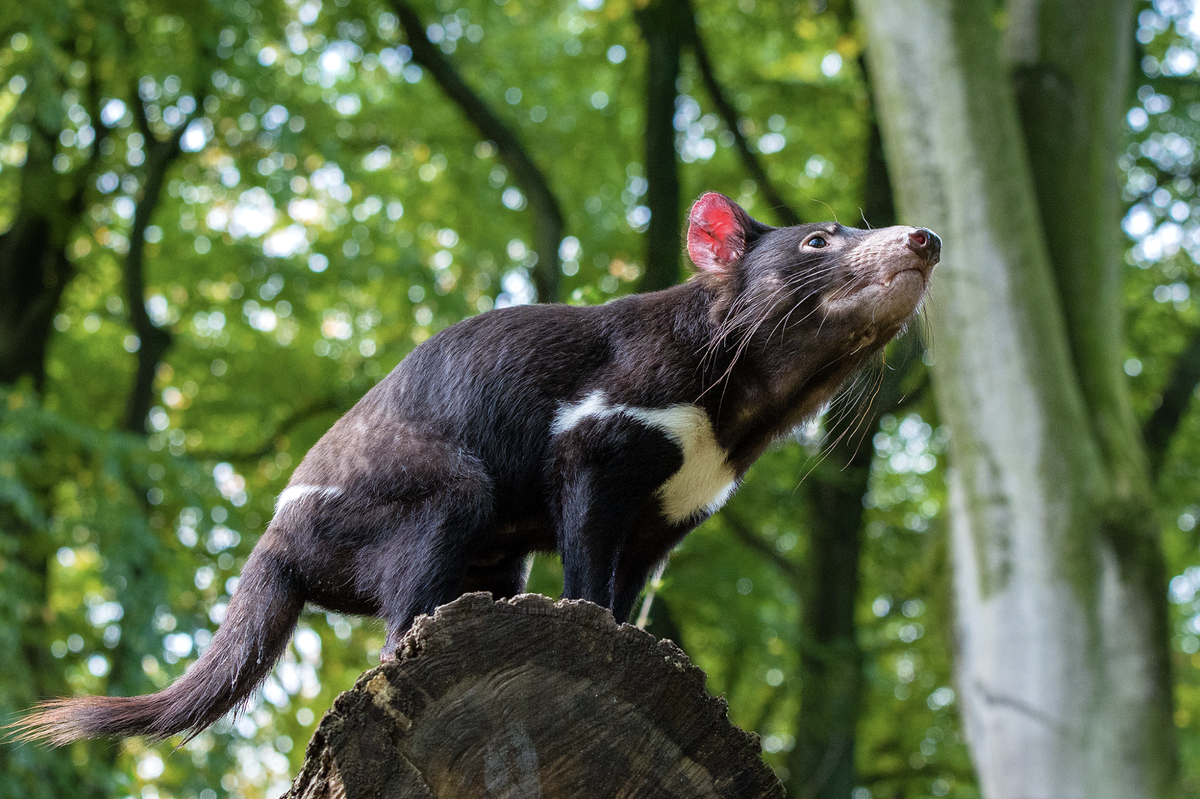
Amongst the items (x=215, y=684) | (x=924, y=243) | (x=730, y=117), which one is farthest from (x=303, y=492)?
(x=730, y=117)

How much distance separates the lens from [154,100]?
1334 centimetres

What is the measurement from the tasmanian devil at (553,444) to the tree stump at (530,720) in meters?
0.46

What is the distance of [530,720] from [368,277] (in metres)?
11.4

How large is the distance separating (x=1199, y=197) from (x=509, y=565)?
41.7ft

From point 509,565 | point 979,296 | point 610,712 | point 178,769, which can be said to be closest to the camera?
point 610,712

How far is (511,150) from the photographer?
12.3 metres

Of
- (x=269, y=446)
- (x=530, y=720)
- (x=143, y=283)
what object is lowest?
(x=269, y=446)

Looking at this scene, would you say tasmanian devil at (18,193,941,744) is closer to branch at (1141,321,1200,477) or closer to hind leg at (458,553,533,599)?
hind leg at (458,553,533,599)

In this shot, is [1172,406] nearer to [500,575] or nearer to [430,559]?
[500,575]

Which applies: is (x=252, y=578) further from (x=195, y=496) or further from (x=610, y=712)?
(x=195, y=496)

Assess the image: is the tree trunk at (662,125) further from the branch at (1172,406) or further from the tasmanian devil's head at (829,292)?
the tasmanian devil's head at (829,292)

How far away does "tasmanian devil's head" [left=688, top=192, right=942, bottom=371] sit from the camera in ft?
11.2

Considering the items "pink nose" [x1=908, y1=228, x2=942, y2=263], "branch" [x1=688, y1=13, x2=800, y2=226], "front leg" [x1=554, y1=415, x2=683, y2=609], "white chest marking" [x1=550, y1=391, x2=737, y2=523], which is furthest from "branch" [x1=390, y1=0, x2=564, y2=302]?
"front leg" [x1=554, y1=415, x2=683, y2=609]

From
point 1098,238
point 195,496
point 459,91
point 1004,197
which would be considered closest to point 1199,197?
point 1098,238
